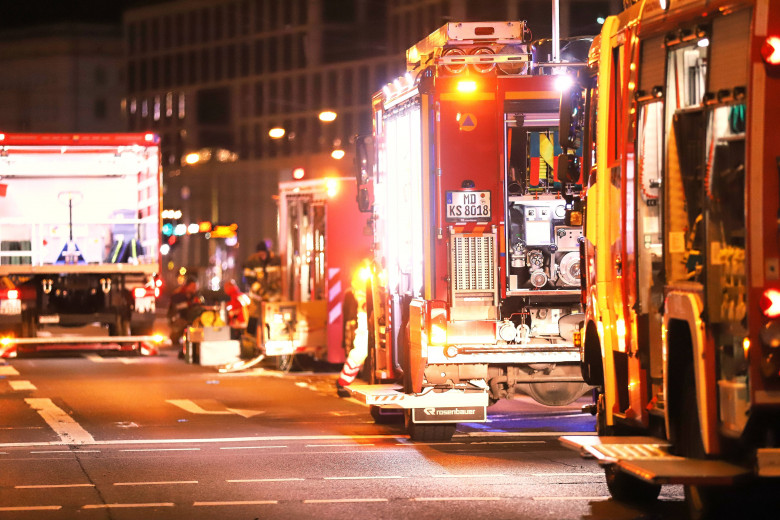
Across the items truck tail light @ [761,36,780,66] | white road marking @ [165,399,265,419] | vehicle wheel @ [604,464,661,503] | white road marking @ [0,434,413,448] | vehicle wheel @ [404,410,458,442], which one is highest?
truck tail light @ [761,36,780,66]

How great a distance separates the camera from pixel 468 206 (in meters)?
14.8

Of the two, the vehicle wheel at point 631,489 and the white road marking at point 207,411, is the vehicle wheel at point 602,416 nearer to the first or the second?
the vehicle wheel at point 631,489

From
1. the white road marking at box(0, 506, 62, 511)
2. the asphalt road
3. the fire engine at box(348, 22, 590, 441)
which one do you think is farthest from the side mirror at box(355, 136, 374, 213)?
the white road marking at box(0, 506, 62, 511)

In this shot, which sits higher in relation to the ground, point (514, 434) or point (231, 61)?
point (231, 61)

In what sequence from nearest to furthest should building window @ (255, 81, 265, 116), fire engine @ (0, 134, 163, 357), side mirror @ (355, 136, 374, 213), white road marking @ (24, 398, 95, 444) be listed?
1. white road marking @ (24, 398, 95, 444)
2. side mirror @ (355, 136, 374, 213)
3. fire engine @ (0, 134, 163, 357)
4. building window @ (255, 81, 265, 116)

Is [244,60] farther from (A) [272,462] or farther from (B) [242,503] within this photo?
(B) [242,503]

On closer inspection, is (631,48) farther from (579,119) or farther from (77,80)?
(77,80)

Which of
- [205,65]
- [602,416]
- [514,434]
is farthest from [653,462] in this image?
[205,65]

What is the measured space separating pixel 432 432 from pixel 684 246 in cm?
583

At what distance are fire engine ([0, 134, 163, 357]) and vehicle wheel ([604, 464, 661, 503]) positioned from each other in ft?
54.0

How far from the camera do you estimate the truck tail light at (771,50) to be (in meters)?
8.35

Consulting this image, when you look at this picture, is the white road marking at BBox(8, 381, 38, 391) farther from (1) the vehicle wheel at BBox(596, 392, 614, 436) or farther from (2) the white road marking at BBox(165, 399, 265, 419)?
(1) the vehicle wheel at BBox(596, 392, 614, 436)

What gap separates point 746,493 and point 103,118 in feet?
396

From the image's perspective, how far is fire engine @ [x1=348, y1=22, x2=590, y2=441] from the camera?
1472 centimetres
